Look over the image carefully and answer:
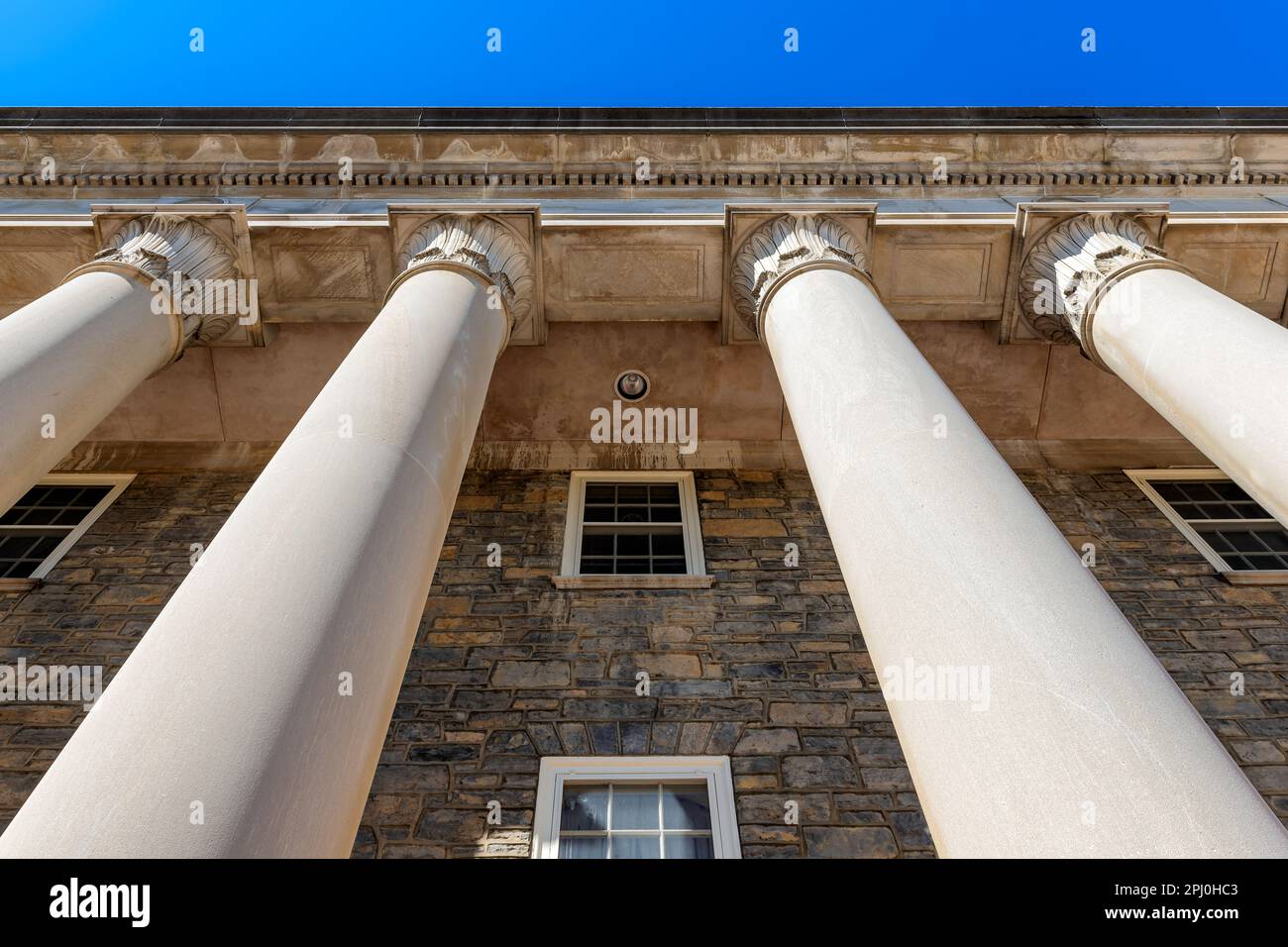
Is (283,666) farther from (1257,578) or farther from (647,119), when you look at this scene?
(1257,578)

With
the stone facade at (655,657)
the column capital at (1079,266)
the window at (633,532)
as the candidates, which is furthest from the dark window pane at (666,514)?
the column capital at (1079,266)

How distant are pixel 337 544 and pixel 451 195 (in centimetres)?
813

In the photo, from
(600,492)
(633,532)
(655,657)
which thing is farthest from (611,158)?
(655,657)

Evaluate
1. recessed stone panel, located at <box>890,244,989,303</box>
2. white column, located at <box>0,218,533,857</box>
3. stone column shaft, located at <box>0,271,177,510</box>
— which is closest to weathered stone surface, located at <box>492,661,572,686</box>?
white column, located at <box>0,218,533,857</box>

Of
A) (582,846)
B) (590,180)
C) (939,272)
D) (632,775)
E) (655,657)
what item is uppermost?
(590,180)

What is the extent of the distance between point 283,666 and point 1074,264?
8556 millimetres

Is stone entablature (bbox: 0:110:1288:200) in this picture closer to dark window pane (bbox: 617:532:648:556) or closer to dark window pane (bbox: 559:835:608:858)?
dark window pane (bbox: 617:532:648:556)

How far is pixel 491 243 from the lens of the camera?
31.0ft

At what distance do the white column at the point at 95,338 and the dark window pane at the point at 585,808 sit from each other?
→ 5065 mm

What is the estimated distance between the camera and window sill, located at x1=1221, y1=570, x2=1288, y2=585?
10.0 meters

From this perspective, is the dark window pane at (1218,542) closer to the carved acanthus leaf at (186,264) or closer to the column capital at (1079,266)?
the column capital at (1079,266)

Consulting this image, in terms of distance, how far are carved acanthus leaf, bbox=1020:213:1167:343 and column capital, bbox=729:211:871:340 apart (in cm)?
204

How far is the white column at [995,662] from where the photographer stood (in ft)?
10.9

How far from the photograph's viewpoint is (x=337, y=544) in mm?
4734
